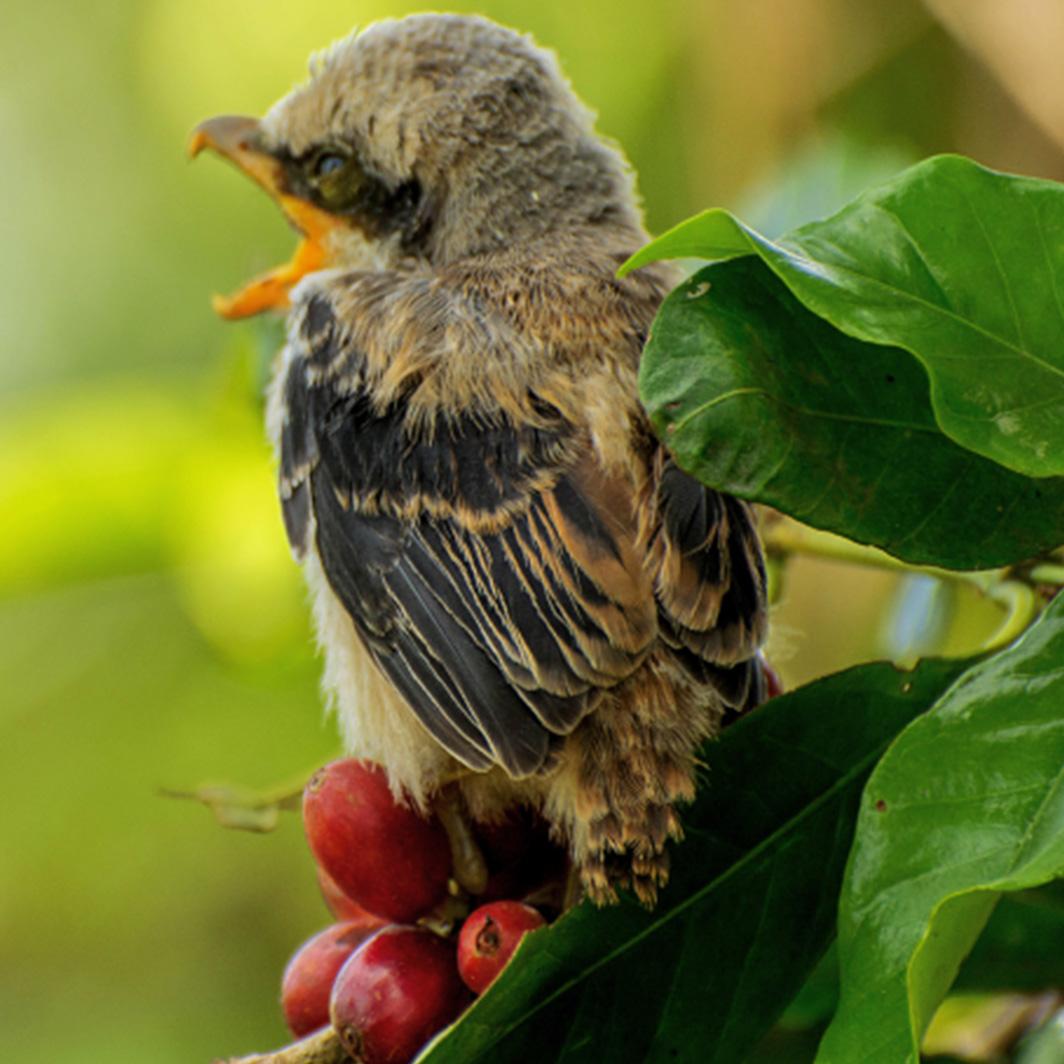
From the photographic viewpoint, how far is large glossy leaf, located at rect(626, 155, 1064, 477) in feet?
4.60

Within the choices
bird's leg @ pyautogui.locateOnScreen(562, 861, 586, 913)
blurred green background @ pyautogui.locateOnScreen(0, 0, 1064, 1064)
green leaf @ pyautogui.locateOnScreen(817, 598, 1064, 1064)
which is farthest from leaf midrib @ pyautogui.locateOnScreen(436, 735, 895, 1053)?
blurred green background @ pyautogui.locateOnScreen(0, 0, 1064, 1064)

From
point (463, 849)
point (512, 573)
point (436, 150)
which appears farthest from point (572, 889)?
point (436, 150)

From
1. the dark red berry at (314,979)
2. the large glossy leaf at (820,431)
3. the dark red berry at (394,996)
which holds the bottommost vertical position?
the dark red berry at (314,979)

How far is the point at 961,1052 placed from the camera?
222cm

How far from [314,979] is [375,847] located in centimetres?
17

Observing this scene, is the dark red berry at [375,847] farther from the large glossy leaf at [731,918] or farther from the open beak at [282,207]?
the open beak at [282,207]

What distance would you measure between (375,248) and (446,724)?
101cm

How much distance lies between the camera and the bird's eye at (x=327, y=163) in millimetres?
2578

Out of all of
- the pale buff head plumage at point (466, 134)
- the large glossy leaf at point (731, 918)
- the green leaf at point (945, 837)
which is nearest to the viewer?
the green leaf at point (945, 837)

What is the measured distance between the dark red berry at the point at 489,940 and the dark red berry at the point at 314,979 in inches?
7.5

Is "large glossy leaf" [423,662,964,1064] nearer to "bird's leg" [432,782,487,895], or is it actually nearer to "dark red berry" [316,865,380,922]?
"bird's leg" [432,782,487,895]

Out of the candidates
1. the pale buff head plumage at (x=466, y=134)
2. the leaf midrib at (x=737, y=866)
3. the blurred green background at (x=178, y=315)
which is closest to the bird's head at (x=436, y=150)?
the pale buff head plumage at (x=466, y=134)

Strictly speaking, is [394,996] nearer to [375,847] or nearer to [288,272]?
[375,847]

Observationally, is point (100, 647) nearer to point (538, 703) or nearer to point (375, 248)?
point (375, 248)
